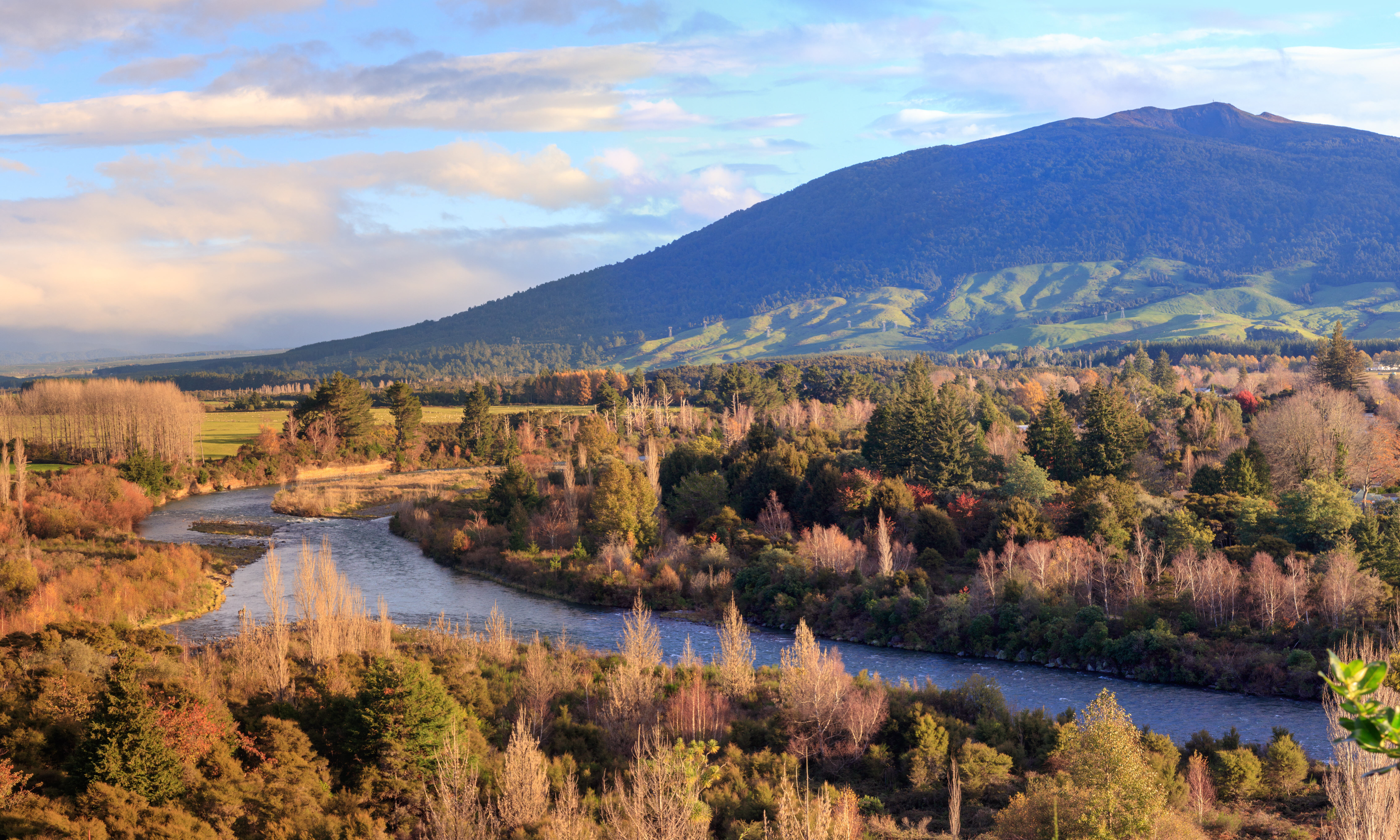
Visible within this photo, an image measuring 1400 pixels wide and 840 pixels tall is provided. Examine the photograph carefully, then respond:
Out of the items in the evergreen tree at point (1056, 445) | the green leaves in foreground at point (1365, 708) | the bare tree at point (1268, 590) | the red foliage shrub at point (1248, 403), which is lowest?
the bare tree at point (1268, 590)

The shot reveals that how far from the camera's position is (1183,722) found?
37062 millimetres

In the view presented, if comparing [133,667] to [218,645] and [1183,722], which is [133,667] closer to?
[218,645]

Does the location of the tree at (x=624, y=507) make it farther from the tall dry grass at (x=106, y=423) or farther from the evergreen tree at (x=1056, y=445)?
the tall dry grass at (x=106, y=423)

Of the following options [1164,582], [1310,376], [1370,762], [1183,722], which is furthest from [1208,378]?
[1370,762]

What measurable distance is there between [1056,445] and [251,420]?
10664 centimetres

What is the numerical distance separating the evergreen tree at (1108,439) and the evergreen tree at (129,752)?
6243cm

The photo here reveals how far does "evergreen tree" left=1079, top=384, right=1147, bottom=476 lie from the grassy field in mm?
86220

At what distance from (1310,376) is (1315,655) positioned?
72591 millimetres

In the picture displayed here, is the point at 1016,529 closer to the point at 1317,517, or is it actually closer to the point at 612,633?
the point at 1317,517

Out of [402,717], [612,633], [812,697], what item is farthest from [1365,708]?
[612,633]

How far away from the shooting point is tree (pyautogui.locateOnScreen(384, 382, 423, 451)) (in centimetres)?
12075

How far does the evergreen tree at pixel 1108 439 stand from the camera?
7075cm

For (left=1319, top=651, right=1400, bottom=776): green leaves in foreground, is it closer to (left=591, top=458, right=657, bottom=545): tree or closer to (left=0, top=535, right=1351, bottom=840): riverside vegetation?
(left=0, top=535, right=1351, bottom=840): riverside vegetation

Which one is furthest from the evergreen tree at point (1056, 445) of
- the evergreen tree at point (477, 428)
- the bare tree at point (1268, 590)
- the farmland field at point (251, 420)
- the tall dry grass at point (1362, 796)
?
the farmland field at point (251, 420)
